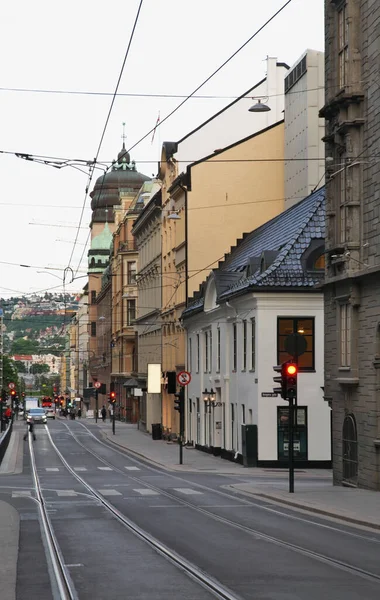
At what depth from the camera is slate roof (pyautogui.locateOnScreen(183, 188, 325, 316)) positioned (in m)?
42.9

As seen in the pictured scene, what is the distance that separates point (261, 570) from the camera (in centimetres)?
1434

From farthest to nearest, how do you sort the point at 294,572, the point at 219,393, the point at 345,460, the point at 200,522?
1. the point at 219,393
2. the point at 345,460
3. the point at 200,522
4. the point at 294,572

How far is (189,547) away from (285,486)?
603 inches

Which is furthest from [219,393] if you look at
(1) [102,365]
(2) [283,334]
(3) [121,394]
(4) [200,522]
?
(1) [102,365]

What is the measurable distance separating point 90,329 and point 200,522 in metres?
130

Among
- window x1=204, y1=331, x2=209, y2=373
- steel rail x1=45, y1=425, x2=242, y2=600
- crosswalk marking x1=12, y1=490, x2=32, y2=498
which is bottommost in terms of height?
crosswalk marking x1=12, y1=490, x2=32, y2=498

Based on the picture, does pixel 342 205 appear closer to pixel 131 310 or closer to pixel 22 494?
pixel 22 494

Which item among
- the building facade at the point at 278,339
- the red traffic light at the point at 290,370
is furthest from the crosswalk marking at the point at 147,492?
the building facade at the point at 278,339

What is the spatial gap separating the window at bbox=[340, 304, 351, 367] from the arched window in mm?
1437

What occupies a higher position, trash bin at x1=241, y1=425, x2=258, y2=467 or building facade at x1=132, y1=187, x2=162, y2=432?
building facade at x1=132, y1=187, x2=162, y2=432

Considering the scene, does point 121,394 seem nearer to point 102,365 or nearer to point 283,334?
point 102,365

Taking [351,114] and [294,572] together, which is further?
[351,114]

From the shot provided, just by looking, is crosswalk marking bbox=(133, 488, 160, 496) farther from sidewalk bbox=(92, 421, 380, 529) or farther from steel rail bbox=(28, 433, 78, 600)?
steel rail bbox=(28, 433, 78, 600)

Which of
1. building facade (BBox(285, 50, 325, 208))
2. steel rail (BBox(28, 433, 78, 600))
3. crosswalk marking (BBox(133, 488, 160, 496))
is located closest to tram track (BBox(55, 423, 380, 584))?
crosswalk marking (BBox(133, 488, 160, 496))
